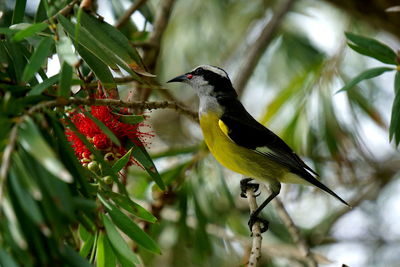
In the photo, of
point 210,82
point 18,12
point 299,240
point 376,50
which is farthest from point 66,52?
point 210,82

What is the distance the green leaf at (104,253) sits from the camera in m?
1.83

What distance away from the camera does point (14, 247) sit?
4.09 ft

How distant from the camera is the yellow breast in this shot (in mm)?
2945

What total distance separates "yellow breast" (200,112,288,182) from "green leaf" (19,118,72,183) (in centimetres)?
168

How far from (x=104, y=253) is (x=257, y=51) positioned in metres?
2.16

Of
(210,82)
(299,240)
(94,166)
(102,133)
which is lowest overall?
(299,240)

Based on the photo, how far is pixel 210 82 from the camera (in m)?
3.27

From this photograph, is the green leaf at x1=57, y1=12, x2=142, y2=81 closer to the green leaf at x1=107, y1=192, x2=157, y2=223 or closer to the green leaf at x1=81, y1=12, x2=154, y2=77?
the green leaf at x1=81, y1=12, x2=154, y2=77

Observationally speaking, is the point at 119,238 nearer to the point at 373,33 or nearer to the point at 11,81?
the point at 11,81

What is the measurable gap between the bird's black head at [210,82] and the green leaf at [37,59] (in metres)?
1.65

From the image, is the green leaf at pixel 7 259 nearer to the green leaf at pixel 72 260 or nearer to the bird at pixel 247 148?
the green leaf at pixel 72 260

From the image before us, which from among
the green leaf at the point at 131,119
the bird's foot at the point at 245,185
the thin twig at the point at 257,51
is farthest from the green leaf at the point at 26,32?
the thin twig at the point at 257,51

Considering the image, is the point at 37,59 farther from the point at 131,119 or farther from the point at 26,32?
the point at 131,119

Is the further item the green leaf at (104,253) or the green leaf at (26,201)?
the green leaf at (104,253)
